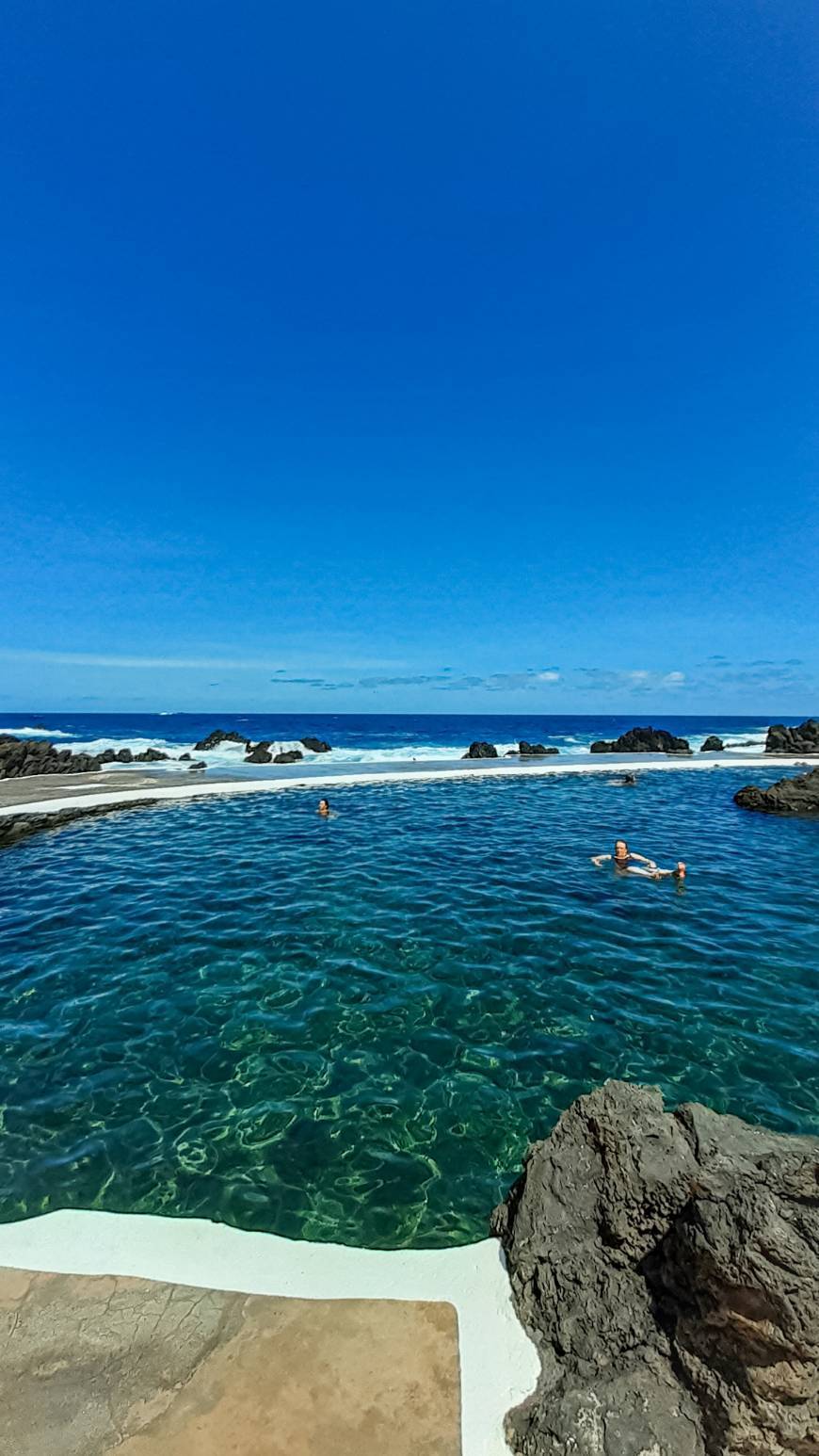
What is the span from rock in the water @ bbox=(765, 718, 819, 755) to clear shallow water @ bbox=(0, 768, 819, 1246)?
41134mm

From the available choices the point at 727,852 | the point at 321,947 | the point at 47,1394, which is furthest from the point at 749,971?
the point at 47,1394

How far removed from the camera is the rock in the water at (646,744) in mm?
56281

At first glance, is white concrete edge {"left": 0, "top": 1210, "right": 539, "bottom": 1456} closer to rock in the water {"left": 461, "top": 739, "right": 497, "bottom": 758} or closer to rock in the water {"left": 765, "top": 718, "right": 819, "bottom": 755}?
rock in the water {"left": 461, "top": 739, "right": 497, "bottom": 758}

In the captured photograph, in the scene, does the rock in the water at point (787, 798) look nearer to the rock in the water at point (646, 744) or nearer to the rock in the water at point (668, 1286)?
the rock in the water at point (668, 1286)

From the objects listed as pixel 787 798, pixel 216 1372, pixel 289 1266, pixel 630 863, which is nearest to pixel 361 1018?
pixel 289 1266

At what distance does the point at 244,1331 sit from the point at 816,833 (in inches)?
800

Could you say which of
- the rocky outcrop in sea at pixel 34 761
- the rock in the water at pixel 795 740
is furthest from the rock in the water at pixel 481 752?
the rocky outcrop in sea at pixel 34 761

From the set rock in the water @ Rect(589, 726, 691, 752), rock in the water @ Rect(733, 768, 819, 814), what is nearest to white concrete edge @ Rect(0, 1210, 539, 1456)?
rock in the water @ Rect(733, 768, 819, 814)

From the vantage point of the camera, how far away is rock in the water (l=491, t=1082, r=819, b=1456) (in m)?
2.96

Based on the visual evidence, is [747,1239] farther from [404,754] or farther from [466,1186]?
[404,754]

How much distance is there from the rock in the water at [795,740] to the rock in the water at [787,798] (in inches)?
1203

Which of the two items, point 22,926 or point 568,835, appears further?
point 568,835

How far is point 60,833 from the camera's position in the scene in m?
18.4

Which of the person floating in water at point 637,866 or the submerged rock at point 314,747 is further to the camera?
the submerged rock at point 314,747
